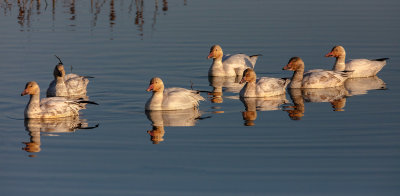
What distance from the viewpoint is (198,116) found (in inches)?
604

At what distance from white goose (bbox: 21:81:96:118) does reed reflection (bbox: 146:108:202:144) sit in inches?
59.4

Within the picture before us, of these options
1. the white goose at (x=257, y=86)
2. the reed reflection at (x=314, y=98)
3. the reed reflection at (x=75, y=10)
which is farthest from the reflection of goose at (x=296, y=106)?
the reed reflection at (x=75, y=10)

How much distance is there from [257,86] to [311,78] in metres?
1.88

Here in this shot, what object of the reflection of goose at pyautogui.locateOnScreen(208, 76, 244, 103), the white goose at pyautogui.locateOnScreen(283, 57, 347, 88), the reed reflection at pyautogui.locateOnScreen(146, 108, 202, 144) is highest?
the white goose at pyautogui.locateOnScreen(283, 57, 347, 88)

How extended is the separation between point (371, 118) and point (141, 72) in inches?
289

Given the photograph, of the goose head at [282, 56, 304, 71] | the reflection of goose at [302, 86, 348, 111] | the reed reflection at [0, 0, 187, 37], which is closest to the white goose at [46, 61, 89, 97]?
the goose head at [282, 56, 304, 71]

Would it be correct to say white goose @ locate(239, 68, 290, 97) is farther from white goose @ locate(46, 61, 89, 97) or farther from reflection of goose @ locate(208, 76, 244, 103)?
white goose @ locate(46, 61, 89, 97)

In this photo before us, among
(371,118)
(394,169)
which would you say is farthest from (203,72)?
(394,169)

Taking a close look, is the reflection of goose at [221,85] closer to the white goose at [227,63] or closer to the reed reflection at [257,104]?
the white goose at [227,63]

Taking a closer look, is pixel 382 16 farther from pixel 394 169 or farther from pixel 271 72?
pixel 394 169

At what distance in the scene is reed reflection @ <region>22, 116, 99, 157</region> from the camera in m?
13.7

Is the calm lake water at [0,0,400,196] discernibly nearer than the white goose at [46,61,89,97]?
Yes

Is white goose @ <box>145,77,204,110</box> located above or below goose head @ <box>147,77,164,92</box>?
below

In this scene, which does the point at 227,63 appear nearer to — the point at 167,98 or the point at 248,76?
the point at 248,76
